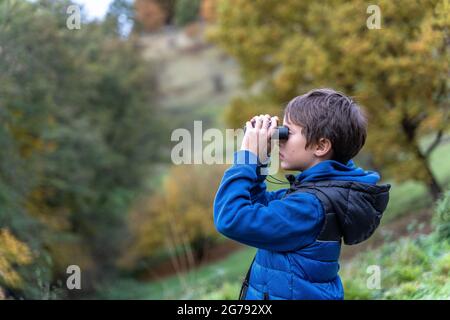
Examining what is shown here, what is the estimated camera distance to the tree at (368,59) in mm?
9852

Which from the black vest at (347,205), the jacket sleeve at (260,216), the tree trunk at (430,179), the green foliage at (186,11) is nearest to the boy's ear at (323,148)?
the black vest at (347,205)

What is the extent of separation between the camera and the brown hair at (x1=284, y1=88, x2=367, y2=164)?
277cm

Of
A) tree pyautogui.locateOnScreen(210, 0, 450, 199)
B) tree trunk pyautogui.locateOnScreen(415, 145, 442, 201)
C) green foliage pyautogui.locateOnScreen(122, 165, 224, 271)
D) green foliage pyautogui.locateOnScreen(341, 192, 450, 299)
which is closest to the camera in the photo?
green foliage pyautogui.locateOnScreen(341, 192, 450, 299)

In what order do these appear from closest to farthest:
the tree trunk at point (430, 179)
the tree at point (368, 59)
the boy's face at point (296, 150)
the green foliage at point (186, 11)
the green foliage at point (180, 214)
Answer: the boy's face at point (296, 150) → the tree at point (368, 59) → the tree trunk at point (430, 179) → the green foliage at point (180, 214) → the green foliage at point (186, 11)

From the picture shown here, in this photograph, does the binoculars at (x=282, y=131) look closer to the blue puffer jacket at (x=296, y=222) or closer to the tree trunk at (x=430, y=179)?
the blue puffer jacket at (x=296, y=222)

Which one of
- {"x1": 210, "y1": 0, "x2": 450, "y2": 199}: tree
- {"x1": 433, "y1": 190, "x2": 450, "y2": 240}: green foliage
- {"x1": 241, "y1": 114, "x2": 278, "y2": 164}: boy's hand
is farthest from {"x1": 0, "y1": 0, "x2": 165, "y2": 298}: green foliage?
{"x1": 210, "y1": 0, "x2": 450, "y2": 199}: tree

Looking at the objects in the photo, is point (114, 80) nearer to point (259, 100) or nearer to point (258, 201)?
point (259, 100)

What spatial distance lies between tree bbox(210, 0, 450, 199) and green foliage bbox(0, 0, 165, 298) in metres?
5.01

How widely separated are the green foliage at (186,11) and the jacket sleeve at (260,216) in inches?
1932

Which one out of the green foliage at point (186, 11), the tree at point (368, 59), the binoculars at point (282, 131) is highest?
the green foliage at point (186, 11)

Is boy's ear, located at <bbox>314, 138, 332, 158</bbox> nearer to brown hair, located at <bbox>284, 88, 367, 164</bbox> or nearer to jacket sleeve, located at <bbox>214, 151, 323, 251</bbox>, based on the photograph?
brown hair, located at <bbox>284, 88, 367, 164</bbox>

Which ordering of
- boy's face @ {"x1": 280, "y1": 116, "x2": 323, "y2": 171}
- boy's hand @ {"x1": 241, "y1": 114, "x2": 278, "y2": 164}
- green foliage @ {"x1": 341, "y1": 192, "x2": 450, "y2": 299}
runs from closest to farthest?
boy's hand @ {"x1": 241, "y1": 114, "x2": 278, "y2": 164}, boy's face @ {"x1": 280, "y1": 116, "x2": 323, "y2": 171}, green foliage @ {"x1": 341, "y1": 192, "x2": 450, "y2": 299}
